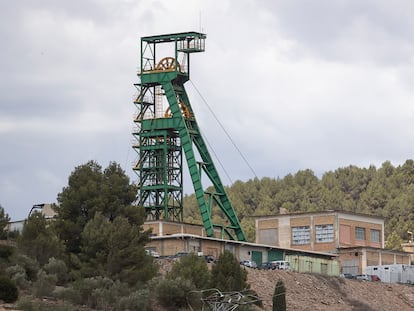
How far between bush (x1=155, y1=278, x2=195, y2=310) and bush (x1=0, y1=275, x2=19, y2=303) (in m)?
9.19

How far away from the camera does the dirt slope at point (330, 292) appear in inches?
3250

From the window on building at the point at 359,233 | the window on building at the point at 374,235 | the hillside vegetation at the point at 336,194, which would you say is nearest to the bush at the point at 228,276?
the window on building at the point at 359,233

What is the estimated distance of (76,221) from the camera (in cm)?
7900

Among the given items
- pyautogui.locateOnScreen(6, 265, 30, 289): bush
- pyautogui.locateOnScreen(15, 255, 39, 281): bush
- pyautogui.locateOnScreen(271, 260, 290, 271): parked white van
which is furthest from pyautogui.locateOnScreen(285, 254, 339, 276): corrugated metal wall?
pyautogui.locateOnScreen(6, 265, 30, 289): bush

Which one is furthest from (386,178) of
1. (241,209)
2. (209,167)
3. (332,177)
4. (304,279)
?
(304,279)

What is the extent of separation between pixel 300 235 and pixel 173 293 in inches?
1808

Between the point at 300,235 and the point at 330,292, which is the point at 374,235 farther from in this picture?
the point at 330,292

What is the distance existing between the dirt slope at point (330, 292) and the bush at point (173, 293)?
33.6 feet

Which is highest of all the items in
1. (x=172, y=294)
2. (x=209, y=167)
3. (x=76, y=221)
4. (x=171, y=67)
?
(x=171, y=67)

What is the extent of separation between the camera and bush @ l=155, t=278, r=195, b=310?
68875mm

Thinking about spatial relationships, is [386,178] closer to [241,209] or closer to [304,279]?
[241,209]

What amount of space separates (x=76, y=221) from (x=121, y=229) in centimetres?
680

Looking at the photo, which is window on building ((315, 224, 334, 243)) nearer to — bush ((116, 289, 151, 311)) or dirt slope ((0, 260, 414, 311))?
dirt slope ((0, 260, 414, 311))

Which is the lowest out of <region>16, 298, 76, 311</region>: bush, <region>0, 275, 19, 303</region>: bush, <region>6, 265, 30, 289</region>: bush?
<region>16, 298, 76, 311</region>: bush
